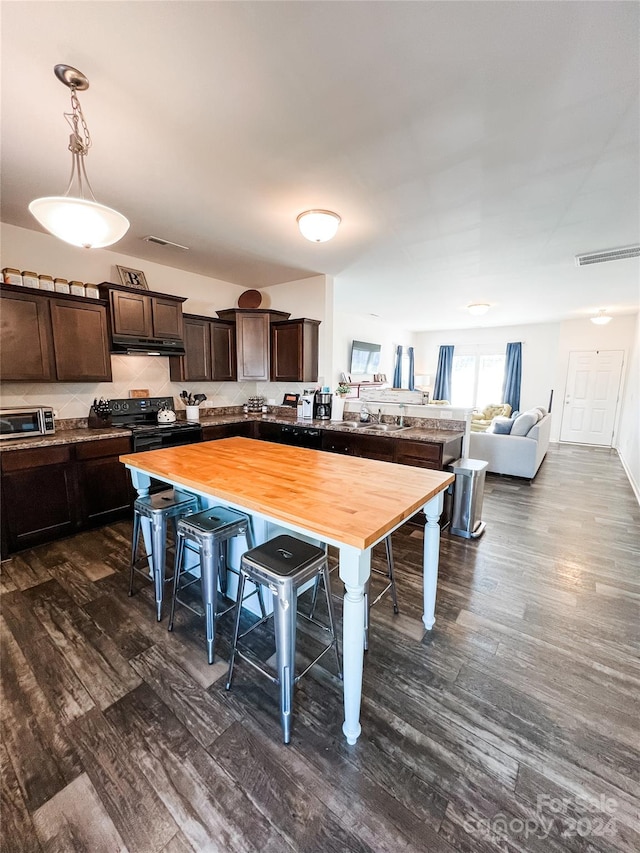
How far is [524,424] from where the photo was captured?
4.90 meters

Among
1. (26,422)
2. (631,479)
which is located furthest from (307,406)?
(631,479)

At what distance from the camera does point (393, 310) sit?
6.88 meters

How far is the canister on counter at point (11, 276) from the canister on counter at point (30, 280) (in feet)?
0.09

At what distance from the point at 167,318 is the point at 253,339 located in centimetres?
114

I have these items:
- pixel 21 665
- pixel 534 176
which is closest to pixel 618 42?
pixel 534 176

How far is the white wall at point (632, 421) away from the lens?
15.4ft

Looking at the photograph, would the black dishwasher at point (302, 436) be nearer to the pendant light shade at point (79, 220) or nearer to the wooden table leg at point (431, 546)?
the wooden table leg at point (431, 546)

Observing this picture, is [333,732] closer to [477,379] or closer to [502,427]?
[502,427]

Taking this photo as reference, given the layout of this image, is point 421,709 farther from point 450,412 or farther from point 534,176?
point 534,176

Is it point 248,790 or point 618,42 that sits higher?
point 618,42

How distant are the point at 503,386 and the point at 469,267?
17.3 feet

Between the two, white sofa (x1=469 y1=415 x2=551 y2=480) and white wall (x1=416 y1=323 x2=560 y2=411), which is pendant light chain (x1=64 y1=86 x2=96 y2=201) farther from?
white wall (x1=416 y1=323 x2=560 y2=411)

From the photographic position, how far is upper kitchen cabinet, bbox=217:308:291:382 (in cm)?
455

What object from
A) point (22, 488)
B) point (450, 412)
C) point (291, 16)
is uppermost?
point (291, 16)
